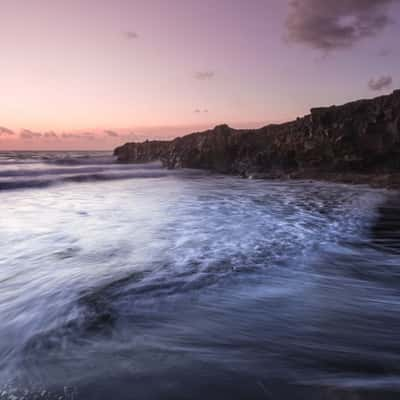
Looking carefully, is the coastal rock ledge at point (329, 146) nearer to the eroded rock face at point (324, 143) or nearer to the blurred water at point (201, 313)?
the eroded rock face at point (324, 143)

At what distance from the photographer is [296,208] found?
33.9ft

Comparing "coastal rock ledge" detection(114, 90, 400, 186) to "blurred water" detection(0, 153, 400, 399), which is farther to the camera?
"coastal rock ledge" detection(114, 90, 400, 186)

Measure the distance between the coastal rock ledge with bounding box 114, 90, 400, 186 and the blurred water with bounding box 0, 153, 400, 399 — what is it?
12618mm

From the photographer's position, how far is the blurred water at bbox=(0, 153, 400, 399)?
7.91ft

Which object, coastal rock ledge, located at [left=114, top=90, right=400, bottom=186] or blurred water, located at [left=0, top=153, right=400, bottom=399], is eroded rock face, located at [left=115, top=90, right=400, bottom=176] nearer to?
coastal rock ledge, located at [left=114, top=90, right=400, bottom=186]

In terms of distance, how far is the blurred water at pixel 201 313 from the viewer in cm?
241

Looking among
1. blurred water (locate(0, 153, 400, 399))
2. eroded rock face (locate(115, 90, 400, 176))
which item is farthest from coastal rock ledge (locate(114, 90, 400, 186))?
blurred water (locate(0, 153, 400, 399))

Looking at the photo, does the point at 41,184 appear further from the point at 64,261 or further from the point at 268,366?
the point at 268,366

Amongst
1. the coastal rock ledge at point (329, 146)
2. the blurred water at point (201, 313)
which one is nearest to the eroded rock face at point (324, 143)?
the coastal rock ledge at point (329, 146)

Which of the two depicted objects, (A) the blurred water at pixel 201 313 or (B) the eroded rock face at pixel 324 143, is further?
(B) the eroded rock face at pixel 324 143

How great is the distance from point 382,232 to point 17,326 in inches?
272

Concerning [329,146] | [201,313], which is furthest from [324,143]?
[201,313]

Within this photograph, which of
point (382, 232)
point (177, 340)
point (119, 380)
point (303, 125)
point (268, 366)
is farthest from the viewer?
point (303, 125)

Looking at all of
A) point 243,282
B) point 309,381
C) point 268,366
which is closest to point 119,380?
point 268,366
